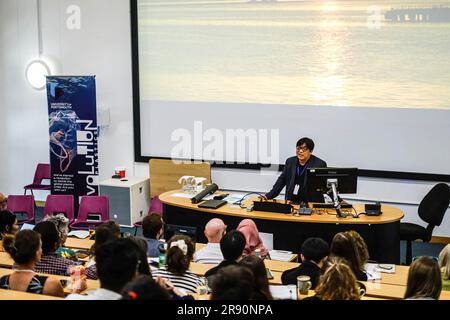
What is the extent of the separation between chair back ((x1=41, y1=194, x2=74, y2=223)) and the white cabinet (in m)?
0.89

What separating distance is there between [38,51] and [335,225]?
552 cm

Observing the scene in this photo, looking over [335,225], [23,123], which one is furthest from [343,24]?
[23,123]

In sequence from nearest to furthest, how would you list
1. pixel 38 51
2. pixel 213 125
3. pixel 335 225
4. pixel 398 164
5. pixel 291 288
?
pixel 291 288
pixel 335 225
pixel 398 164
pixel 213 125
pixel 38 51

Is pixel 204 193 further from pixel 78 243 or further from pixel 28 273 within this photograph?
pixel 28 273

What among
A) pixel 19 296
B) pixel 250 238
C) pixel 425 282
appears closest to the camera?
pixel 425 282

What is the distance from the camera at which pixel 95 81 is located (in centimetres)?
898

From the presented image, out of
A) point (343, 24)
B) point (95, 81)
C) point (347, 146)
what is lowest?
point (347, 146)

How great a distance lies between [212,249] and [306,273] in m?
1.21

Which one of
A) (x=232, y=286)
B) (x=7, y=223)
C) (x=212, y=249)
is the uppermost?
(x=232, y=286)

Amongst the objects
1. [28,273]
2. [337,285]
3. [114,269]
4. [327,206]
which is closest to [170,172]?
[327,206]

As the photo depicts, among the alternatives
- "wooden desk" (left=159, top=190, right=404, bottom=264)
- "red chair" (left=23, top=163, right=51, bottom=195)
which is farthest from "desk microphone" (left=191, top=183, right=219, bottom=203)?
"red chair" (left=23, top=163, right=51, bottom=195)

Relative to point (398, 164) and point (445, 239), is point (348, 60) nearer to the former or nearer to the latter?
point (398, 164)

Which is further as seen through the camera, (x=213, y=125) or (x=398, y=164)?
(x=213, y=125)

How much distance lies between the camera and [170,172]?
8727mm
